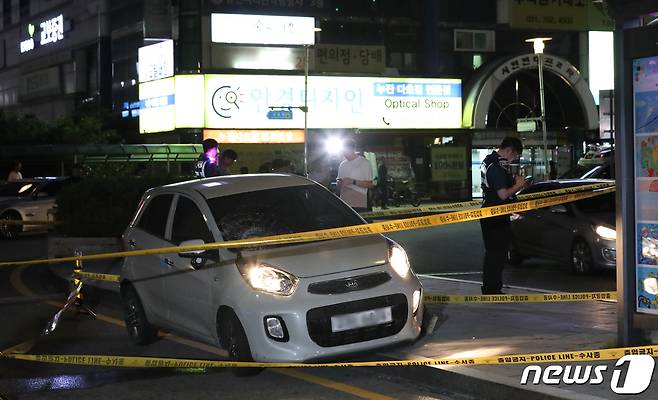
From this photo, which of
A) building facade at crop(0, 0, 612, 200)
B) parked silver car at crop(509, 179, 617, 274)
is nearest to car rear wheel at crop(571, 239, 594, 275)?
parked silver car at crop(509, 179, 617, 274)

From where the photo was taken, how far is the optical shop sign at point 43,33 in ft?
184

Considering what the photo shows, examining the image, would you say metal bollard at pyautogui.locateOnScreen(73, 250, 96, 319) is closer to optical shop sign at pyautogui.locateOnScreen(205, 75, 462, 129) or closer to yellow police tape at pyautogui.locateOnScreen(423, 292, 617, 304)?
yellow police tape at pyautogui.locateOnScreen(423, 292, 617, 304)

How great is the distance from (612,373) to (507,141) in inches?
166

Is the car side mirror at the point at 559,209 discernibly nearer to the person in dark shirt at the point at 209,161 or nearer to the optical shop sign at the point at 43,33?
the person in dark shirt at the point at 209,161

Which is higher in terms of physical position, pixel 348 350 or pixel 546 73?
pixel 546 73

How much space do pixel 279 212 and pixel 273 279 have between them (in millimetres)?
1222

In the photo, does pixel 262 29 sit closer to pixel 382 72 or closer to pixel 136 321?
pixel 382 72

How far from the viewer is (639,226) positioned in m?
7.14

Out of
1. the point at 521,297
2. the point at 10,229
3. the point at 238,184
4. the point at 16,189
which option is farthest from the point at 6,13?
the point at 521,297

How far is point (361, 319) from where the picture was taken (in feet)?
24.4

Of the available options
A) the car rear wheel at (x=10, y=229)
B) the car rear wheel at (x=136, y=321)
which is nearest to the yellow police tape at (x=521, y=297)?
the car rear wheel at (x=136, y=321)

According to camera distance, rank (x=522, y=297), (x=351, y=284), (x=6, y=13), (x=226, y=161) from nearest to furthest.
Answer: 1. (x=351, y=284)
2. (x=522, y=297)
3. (x=226, y=161)
4. (x=6, y=13)

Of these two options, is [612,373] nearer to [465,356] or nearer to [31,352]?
[465,356]

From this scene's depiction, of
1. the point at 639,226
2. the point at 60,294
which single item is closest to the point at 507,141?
the point at 639,226
